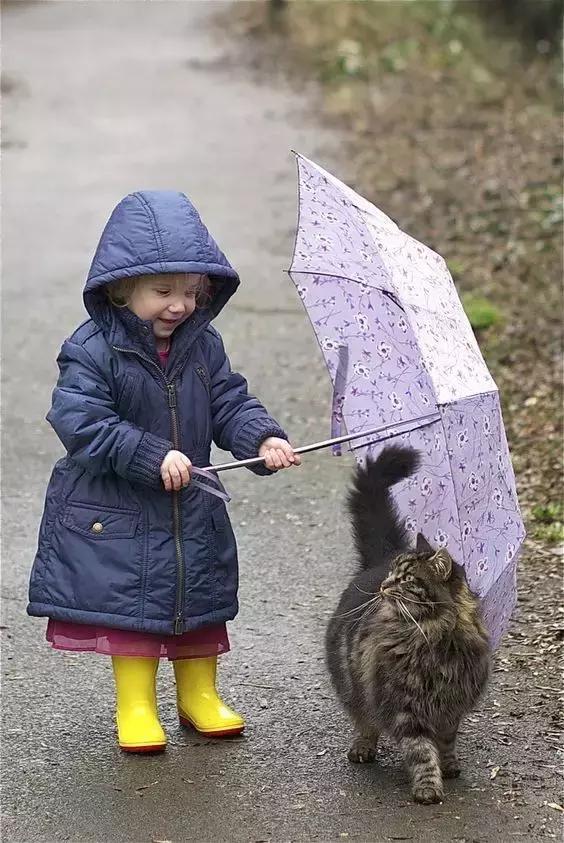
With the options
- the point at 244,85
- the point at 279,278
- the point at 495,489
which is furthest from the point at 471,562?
the point at 244,85

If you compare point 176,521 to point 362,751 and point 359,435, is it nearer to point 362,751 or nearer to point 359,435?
point 359,435

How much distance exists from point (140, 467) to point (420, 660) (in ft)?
3.21

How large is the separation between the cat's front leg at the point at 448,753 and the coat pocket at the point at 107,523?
1.10m

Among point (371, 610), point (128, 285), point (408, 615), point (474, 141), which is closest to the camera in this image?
A: point (408, 615)

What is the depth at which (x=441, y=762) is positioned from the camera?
401 centimetres

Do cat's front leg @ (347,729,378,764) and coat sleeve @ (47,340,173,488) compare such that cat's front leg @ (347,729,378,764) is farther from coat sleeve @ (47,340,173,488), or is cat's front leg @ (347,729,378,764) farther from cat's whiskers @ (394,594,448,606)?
coat sleeve @ (47,340,173,488)

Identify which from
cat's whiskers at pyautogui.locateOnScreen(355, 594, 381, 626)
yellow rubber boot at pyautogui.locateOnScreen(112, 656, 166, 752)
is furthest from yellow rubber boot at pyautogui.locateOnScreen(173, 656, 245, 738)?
cat's whiskers at pyautogui.locateOnScreen(355, 594, 381, 626)

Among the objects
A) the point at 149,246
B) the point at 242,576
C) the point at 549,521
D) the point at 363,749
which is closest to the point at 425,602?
the point at 363,749

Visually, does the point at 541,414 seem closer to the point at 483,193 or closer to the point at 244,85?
the point at 483,193

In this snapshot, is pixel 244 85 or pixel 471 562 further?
pixel 244 85

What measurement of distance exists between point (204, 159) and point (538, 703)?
1083cm

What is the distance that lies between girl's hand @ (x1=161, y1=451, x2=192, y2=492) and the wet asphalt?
87 cm

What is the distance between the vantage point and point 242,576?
225 inches

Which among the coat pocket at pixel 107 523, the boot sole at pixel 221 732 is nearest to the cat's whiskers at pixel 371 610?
the boot sole at pixel 221 732
